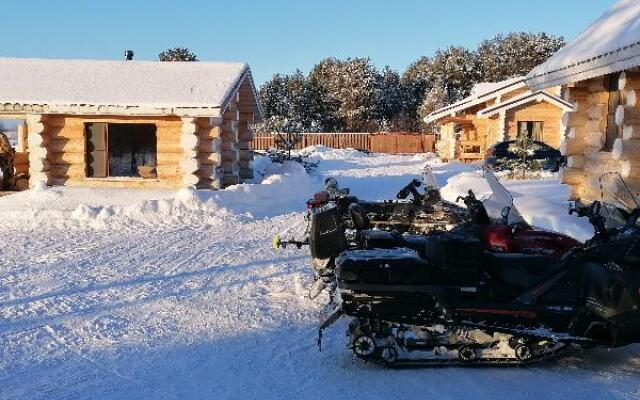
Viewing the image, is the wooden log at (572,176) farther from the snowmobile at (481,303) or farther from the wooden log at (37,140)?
the wooden log at (37,140)

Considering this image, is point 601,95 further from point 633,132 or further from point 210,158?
point 210,158

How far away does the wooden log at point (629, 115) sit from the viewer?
384 inches

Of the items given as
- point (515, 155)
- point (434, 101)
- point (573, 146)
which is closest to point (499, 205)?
point (573, 146)

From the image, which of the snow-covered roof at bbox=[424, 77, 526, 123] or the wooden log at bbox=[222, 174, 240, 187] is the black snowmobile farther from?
the snow-covered roof at bbox=[424, 77, 526, 123]

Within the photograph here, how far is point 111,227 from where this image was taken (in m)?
12.1

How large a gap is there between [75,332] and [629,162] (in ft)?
26.1

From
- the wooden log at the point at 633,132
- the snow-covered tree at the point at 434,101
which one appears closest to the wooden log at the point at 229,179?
the wooden log at the point at 633,132

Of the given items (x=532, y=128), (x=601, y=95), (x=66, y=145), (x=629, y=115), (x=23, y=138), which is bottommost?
(x=66, y=145)

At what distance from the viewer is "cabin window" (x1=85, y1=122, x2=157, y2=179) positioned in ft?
51.6

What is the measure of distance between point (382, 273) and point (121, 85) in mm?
12510

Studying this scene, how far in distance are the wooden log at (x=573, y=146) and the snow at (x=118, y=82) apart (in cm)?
741

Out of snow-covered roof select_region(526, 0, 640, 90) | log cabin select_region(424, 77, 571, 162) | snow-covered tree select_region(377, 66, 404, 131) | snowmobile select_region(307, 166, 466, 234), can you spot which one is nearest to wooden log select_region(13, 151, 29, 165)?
snowmobile select_region(307, 166, 466, 234)

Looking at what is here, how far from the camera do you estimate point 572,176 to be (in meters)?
12.5

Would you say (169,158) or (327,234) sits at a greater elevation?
(169,158)
